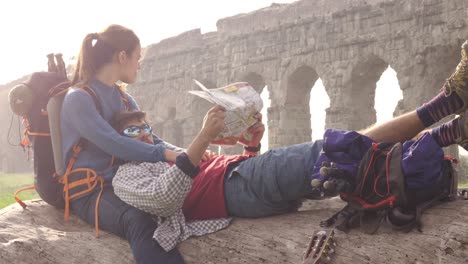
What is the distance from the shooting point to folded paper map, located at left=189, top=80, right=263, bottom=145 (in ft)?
8.87

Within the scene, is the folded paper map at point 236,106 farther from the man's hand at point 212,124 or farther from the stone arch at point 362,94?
the stone arch at point 362,94

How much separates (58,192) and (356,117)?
33.0ft

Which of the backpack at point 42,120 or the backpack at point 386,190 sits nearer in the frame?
the backpack at point 386,190

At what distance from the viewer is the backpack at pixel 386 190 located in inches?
91.0

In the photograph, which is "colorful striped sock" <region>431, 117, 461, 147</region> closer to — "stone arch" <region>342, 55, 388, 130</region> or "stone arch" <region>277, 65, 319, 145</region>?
"stone arch" <region>342, 55, 388, 130</region>

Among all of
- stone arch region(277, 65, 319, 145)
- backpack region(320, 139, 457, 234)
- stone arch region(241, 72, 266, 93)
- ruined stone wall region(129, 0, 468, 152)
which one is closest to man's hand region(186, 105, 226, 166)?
backpack region(320, 139, 457, 234)

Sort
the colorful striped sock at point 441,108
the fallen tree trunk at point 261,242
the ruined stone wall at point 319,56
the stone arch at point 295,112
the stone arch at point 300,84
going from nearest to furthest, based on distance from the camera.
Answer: the fallen tree trunk at point 261,242, the colorful striped sock at point 441,108, the ruined stone wall at point 319,56, the stone arch at point 295,112, the stone arch at point 300,84

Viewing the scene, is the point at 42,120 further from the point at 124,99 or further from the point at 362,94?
the point at 362,94

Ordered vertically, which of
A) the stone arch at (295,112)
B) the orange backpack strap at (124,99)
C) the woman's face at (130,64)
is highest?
the woman's face at (130,64)

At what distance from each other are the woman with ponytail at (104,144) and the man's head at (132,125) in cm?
9

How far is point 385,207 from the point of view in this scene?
237cm

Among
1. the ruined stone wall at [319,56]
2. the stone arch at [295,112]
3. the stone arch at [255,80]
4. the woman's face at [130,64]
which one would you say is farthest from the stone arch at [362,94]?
the woman's face at [130,64]

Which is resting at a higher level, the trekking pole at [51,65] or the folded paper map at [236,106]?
the trekking pole at [51,65]

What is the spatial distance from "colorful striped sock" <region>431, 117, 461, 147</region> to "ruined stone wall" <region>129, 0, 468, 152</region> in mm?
8864
